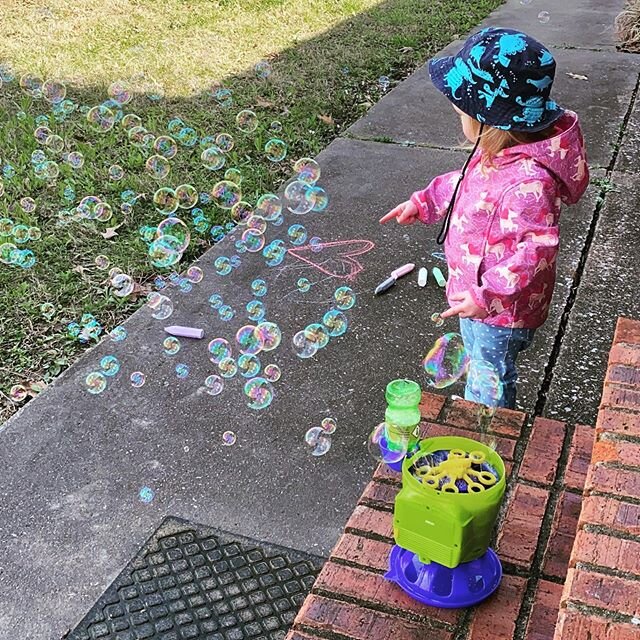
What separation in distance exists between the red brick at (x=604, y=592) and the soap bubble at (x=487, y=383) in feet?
4.06

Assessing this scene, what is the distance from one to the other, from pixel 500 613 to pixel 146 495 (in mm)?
1425

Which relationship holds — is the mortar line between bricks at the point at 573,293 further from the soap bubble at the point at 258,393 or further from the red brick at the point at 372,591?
the red brick at the point at 372,591

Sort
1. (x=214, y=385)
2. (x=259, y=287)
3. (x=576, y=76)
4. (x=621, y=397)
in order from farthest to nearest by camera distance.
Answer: (x=576, y=76)
(x=259, y=287)
(x=214, y=385)
(x=621, y=397)

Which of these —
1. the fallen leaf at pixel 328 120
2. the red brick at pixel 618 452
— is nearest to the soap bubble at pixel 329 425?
the red brick at pixel 618 452

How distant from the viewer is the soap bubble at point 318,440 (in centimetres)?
295

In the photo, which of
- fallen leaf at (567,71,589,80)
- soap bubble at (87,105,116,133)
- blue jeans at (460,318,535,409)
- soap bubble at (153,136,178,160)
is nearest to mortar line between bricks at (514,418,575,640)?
blue jeans at (460,318,535,409)

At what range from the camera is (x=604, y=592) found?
1476 millimetres

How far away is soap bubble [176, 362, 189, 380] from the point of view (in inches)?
133

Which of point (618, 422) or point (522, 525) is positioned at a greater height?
point (618, 422)

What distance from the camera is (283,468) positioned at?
2.88 meters

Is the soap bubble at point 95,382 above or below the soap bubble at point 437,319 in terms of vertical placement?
above

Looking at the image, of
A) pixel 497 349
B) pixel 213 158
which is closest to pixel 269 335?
pixel 497 349

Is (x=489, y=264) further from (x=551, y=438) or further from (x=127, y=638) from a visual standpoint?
(x=127, y=638)

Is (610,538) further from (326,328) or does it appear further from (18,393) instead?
(18,393)
